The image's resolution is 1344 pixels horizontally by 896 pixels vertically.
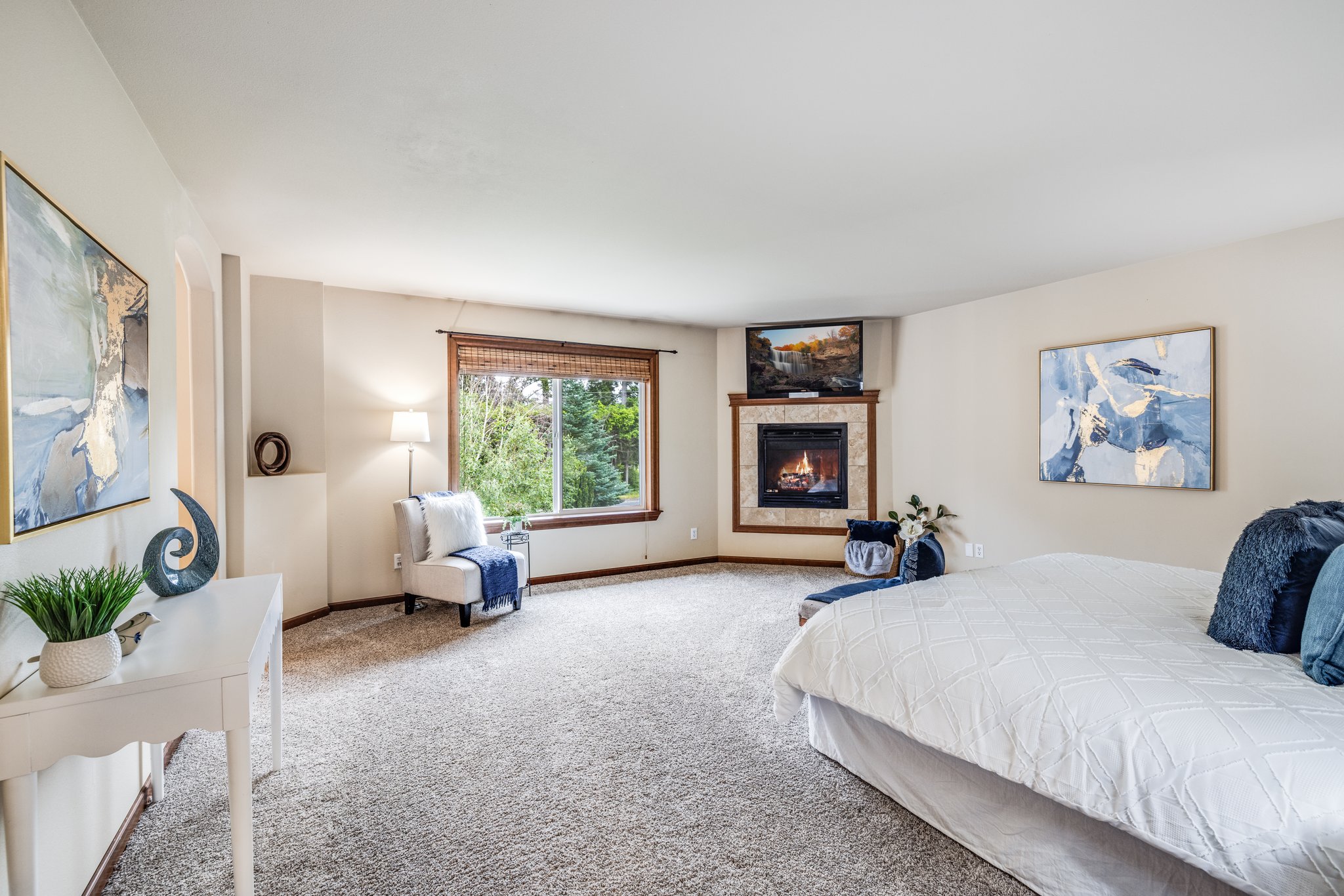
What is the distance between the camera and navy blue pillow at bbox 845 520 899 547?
17.2 ft

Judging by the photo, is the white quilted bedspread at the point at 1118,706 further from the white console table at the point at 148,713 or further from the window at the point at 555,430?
the window at the point at 555,430

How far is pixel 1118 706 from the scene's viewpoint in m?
1.44

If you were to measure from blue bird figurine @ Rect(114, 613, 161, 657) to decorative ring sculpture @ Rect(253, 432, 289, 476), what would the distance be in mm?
2703

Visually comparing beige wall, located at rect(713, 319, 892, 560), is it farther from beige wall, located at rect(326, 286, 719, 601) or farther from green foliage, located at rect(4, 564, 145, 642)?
green foliage, located at rect(4, 564, 145, 642)

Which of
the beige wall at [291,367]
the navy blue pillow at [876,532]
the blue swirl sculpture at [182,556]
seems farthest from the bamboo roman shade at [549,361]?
the blue swirl sculpture at [182,556]

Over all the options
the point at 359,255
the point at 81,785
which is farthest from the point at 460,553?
the point at 81,785

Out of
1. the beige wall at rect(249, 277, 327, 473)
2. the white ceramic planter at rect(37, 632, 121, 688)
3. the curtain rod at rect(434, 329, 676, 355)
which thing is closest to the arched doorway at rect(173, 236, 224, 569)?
the beige wall at rect(249, 277, 327, 473)

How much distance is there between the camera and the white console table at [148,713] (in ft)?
3.91

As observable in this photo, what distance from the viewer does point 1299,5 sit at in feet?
5.27

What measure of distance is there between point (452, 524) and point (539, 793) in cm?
264

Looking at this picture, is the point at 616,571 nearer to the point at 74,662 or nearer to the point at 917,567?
the point at 917,567

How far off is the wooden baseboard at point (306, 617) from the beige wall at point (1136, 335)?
496cm

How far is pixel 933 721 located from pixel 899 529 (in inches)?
159

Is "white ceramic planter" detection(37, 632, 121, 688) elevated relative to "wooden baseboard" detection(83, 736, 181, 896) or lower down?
elevated
